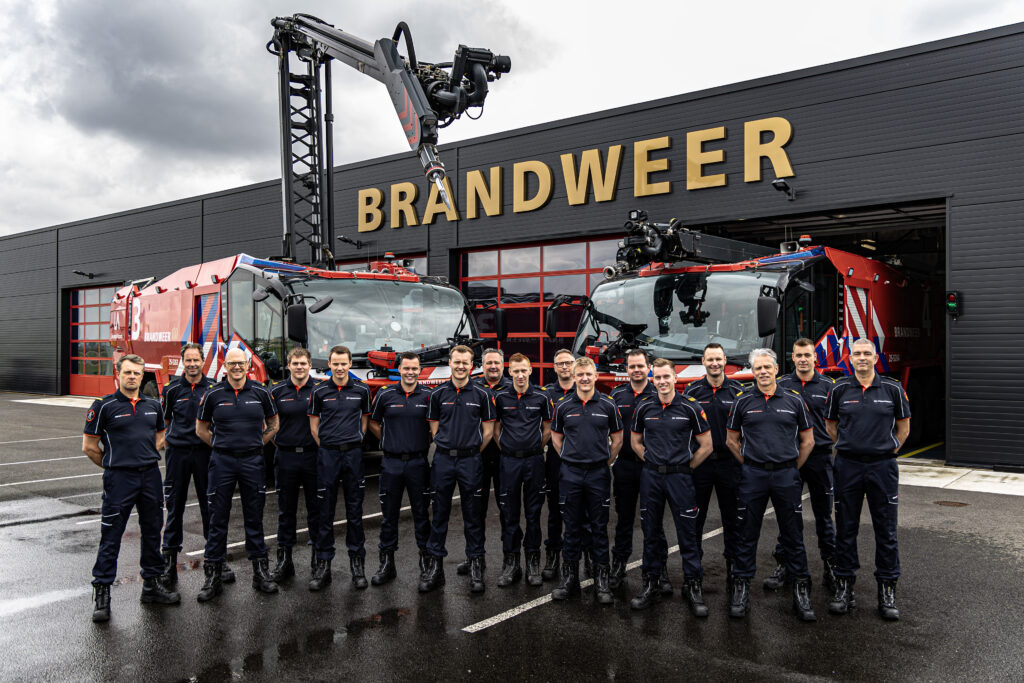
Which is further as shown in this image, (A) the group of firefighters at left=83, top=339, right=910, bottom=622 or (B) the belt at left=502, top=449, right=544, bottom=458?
(B) the belt at left=502, top=449, right=544, bottom=458

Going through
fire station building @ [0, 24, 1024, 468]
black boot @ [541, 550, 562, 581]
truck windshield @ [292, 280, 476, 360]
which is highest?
fire station building @ [0, 24, 1024, 468]

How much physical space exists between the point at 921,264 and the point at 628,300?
1217cm

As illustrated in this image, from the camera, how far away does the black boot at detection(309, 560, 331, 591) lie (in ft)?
19.2

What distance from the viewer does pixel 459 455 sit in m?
6.04

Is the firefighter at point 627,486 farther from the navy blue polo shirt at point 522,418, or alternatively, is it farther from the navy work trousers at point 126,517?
the navy work trousers at point 126,517

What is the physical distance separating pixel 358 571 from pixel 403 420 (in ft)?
4.06

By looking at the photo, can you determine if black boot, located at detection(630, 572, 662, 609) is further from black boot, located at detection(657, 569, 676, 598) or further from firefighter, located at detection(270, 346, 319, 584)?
firefighter, located at detection(270, 346, 319, 584)

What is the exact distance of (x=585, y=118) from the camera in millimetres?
15883

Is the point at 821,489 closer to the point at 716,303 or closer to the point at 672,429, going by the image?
the point at 672,429

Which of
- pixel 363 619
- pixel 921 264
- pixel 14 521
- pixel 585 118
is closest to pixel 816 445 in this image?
pixel 363 619

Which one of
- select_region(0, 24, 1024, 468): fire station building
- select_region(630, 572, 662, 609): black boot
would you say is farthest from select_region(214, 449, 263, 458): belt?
select_region(0, 24, 1024, 468): fire station building

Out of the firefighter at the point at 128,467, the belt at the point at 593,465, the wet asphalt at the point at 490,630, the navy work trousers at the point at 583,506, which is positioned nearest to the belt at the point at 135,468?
the firefighter at the point at 128,467

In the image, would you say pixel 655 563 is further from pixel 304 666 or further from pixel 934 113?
pixel 934 113

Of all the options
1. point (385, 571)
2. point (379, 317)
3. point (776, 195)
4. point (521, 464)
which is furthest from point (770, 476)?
point (776, 195)
